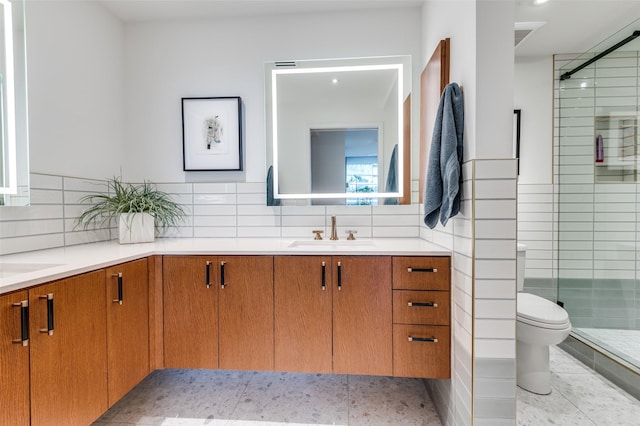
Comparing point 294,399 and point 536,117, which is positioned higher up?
point 536,117

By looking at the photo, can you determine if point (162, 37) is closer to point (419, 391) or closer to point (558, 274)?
point (419, 391)

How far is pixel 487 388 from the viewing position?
47.2 inches

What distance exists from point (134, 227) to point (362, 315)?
1.50m

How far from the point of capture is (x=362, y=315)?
4.93ft

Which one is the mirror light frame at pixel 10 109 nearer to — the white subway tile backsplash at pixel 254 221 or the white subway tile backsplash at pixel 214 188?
the white subway tile backsplash at pixel 214 188

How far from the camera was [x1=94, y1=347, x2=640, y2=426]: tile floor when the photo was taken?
59.4 inches

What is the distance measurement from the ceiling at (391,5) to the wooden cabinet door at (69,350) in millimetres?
1837

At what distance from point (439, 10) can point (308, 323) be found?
1852mm

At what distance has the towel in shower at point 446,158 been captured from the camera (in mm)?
1256

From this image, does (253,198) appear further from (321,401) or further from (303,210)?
(321,401)

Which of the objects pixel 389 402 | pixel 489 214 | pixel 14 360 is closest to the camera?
pixel 14 360

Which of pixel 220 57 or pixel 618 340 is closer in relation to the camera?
pixel 618 340

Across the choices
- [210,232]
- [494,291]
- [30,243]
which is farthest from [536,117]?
[30,243]

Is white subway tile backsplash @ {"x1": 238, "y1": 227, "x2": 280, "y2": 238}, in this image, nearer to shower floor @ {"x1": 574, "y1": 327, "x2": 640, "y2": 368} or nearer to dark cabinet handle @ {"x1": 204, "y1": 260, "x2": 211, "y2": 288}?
dark cabinet handle @ {"x1": 204, "y1": 260, "x2": 211, "y2": 288}
